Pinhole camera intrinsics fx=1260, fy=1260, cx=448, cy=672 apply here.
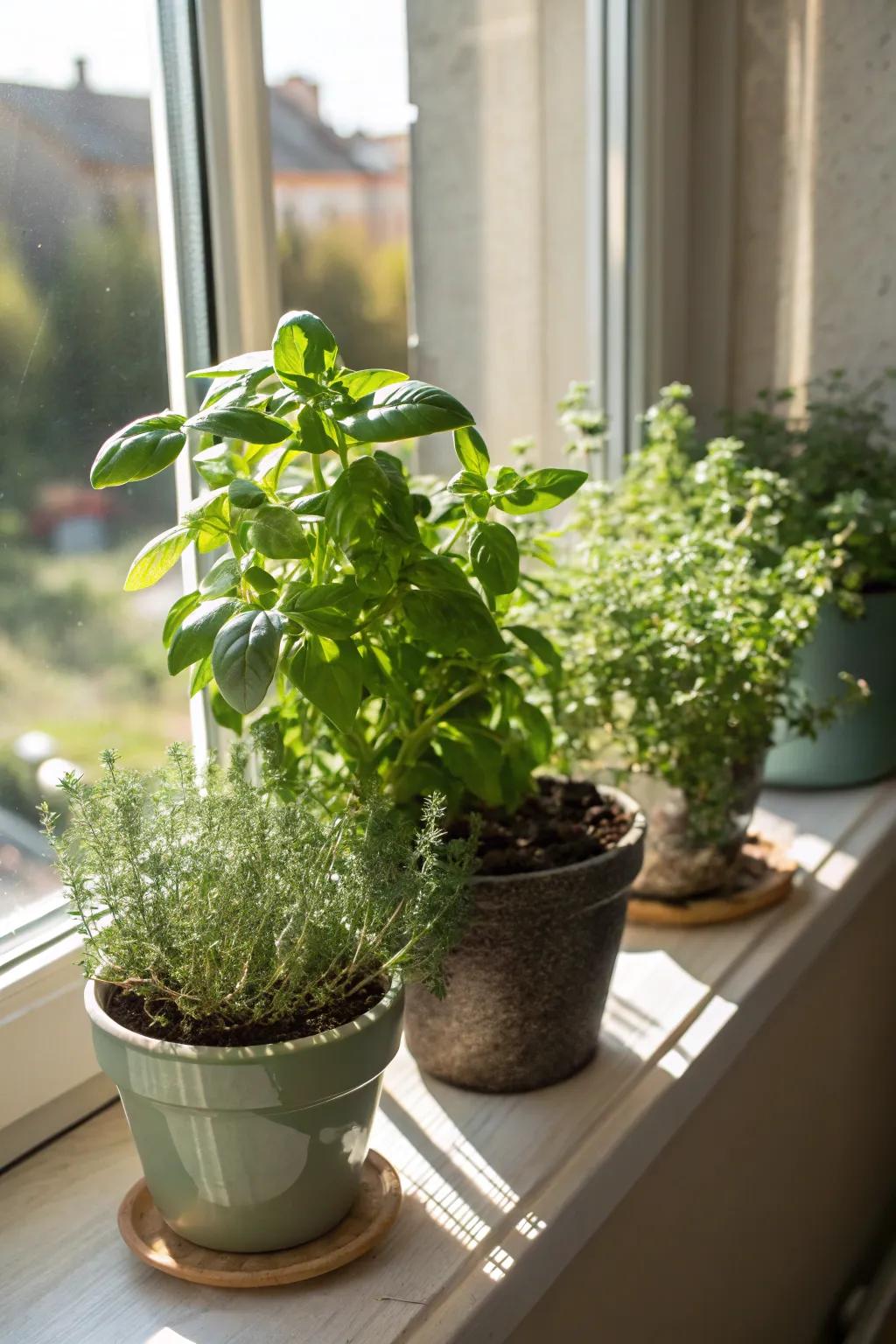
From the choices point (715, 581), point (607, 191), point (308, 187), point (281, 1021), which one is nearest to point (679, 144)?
point (607, 191)

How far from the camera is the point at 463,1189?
84 centimetres

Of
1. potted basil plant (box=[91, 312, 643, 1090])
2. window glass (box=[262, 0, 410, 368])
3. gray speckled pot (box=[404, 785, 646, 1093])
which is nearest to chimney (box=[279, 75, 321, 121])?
window glass (box=[262, 0, 410, 368])

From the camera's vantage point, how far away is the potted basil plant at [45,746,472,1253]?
0.70 meters

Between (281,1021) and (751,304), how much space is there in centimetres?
134

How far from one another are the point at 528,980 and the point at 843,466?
2.89 feet

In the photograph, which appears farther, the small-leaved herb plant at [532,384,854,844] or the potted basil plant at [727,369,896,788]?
Answer: the potted basil plant at [727,369,896,788]

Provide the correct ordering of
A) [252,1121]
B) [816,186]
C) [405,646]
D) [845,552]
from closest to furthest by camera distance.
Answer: [252,1121] → [405,646] → [845,552] → [816,186]

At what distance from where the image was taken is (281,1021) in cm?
73

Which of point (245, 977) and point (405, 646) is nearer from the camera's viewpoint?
point (245, 977)

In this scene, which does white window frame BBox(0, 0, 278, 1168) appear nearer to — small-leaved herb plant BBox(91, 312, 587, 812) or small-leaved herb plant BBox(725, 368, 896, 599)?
small-leaved herb plant BBox(91, 312, 587, 812)

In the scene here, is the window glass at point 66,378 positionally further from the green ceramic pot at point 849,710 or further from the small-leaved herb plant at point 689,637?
the green ceramic pot at point 849,710

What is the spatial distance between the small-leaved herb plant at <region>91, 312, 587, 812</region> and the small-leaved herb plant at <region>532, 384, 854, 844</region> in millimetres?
237

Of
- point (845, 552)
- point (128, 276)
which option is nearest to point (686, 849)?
point (845, 552)

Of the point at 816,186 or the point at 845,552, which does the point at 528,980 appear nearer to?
the point at 845,552
